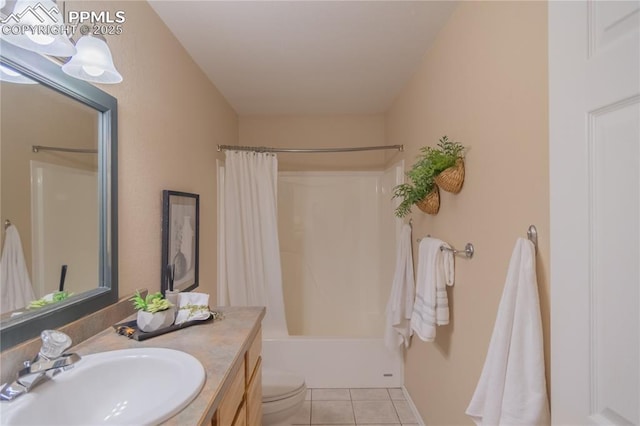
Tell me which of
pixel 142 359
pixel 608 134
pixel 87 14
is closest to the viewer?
pixel 608 134

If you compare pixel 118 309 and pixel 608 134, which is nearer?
pixel 608 134

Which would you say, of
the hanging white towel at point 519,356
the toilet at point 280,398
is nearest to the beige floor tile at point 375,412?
the toilet at point 280,398

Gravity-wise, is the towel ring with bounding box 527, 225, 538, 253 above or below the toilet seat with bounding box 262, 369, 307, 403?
above

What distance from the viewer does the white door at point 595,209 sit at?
552 millimetres

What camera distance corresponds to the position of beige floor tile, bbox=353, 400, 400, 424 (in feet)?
6.78

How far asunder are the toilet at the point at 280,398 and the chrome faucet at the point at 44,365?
1125 millimetres

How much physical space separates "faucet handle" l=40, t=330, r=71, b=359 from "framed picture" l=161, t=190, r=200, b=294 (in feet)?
1.99

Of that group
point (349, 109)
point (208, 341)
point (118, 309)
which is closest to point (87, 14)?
point (118, 309)

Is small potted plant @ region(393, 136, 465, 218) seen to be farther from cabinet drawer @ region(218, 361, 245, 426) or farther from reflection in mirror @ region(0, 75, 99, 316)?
reflection in mirror @ region(0, 75, 99, 316)

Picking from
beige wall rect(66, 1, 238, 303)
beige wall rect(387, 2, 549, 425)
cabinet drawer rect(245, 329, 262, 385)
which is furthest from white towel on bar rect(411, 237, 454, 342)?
beige wall rect(66, 1, 238, 303)

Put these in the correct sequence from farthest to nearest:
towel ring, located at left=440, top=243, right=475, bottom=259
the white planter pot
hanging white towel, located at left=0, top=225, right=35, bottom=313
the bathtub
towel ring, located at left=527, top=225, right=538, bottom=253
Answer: the bathtub < towel ring, located at left=440, top=243, right=475, bottom=259 < the white planter pot < towel ring, located at left=527, top=225, right=538, bottom=253 < hanging white towel, located at left=0, top=225, right=35, bottom=313

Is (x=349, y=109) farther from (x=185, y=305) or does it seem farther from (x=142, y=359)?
(x=142, y=359)

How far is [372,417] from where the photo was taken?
6.89 feet

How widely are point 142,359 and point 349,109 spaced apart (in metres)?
2.62
